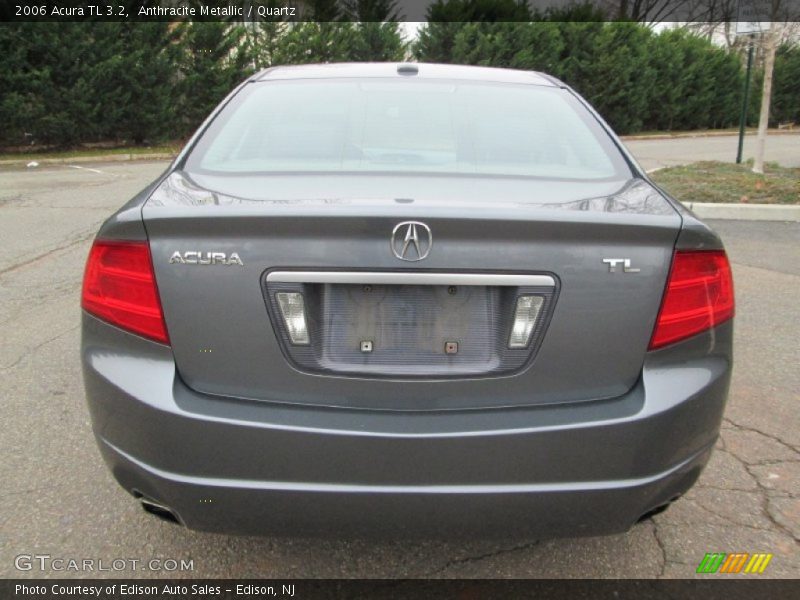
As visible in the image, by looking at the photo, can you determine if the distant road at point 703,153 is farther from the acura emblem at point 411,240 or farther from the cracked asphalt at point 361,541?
the acura emblem at point 411,240

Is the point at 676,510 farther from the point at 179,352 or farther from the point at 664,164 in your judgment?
the point at 664,164

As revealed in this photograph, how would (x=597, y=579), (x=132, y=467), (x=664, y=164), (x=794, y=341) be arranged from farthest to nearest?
(x=664, y=164), (x=794, y=341), (x=597, y=579), (x=132, y=467)

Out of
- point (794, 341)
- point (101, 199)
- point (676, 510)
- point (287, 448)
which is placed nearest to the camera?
point (287, 448)

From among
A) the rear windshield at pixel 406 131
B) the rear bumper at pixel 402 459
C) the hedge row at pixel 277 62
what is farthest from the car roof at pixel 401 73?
the hedge row at pixel 277 62

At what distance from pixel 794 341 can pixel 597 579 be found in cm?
294

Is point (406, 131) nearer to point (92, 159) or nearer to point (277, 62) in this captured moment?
point (92, 159)

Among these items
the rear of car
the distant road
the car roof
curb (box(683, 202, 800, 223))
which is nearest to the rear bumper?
the rear of car

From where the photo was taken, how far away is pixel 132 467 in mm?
1820

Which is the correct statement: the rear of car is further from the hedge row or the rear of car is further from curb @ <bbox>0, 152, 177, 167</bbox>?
the hedge row

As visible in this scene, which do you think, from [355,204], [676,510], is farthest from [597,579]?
[355,204]

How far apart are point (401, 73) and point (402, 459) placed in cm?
179

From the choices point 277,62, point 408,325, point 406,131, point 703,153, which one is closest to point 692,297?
point 408,325

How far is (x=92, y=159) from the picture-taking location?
16859mm

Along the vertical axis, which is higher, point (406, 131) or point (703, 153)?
point (406, 131)
